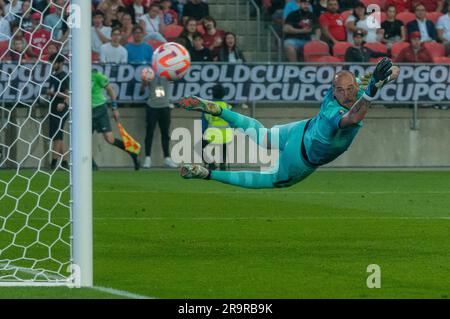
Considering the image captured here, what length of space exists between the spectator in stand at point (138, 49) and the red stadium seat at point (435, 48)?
5379mm

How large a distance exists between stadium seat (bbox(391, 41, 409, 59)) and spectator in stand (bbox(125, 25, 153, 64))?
469 centimetres

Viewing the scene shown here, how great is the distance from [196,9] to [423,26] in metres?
4.48

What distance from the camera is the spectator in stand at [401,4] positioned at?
24.7 m

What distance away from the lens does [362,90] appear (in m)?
11.4

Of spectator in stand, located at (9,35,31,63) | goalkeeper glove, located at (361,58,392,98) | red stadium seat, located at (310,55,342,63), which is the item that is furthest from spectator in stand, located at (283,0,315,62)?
goalkeeper glove, located at (361,58,392,98)

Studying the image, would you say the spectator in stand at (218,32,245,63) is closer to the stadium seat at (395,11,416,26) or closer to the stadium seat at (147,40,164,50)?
the stadium seat at (147,40,164,50)

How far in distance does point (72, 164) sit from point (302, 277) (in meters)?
2.01

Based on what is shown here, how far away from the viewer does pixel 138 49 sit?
2303 cm

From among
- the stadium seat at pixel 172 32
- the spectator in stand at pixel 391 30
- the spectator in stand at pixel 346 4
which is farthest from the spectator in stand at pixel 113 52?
the spectator in stand at pixel 391 30

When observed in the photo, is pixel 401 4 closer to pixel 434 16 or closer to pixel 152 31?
pixel 434 16

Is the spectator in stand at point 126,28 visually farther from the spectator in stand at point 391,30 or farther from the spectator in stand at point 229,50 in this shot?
the spectator in stand at point 391,30

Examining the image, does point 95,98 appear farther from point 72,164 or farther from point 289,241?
point 72,164

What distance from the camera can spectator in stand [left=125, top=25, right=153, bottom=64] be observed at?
903 inches
